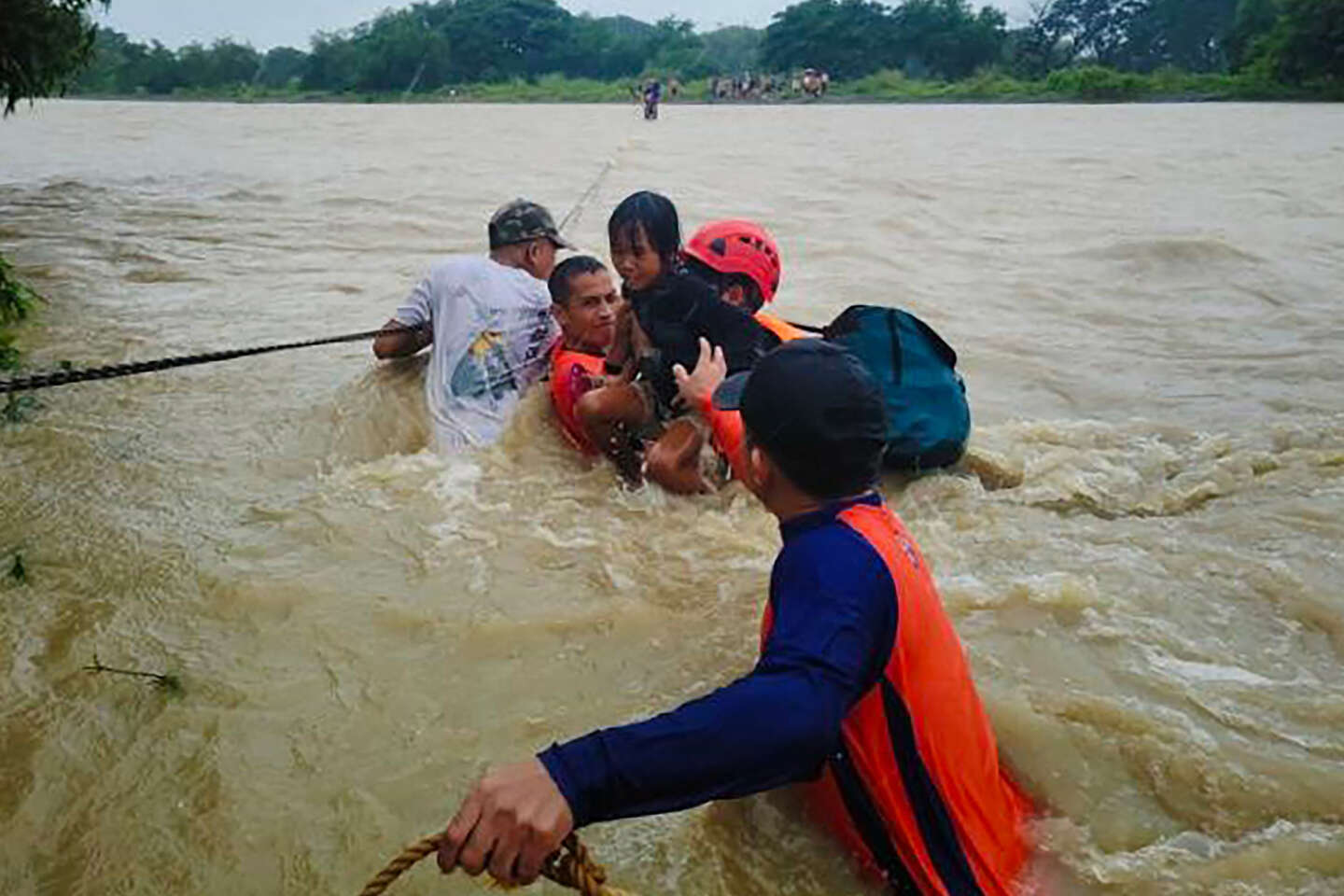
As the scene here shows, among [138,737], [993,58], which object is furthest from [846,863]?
[993,58]

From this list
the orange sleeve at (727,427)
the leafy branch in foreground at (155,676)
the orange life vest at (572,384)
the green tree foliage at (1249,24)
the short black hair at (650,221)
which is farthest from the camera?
the green tree foliage at (1249,24)

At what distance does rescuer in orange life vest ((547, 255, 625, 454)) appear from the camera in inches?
191

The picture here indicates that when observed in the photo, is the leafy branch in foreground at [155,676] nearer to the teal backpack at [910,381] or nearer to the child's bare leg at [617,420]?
the child's bare leg at [617,420]

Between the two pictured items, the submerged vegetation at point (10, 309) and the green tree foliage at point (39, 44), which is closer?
the submerged vegetation at point (10, 309)

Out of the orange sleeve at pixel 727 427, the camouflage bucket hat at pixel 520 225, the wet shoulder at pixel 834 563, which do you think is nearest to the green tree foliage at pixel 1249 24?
the camouflage bucket hat at pixel 520 225

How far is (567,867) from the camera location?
64.9 inches

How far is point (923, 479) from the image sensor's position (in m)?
4.63

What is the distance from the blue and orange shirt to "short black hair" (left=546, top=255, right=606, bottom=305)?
3021 millimetres

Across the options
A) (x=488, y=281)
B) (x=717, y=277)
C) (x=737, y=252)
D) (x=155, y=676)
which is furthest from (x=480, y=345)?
(x=155, y=676)

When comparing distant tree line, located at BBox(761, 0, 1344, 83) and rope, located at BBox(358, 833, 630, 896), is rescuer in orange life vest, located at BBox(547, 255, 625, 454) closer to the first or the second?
rope, located at BBox(358, 833, 630, 896)

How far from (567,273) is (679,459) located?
1073 millimetres

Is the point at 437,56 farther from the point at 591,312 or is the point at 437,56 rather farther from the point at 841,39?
the point at 591,312

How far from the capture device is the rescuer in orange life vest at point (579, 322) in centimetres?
484

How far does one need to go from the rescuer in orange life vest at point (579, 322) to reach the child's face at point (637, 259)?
1.85 ft
